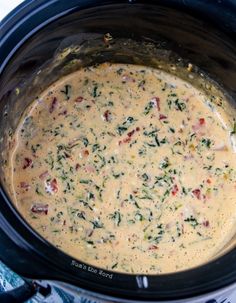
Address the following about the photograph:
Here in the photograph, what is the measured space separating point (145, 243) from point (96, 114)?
30 centimetres

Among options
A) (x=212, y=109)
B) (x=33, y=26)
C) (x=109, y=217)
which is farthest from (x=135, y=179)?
(x=33, y=26)

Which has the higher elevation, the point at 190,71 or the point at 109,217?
the point at 190,71

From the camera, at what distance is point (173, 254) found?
141 cm

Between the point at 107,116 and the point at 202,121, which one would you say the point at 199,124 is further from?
the point at 107,116

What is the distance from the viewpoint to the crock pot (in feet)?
3.51

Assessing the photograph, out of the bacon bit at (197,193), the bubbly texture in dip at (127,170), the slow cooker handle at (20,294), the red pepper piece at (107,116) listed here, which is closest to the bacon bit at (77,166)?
the bubbly texture in dip at (127,170)

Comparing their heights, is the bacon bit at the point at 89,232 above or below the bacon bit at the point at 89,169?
below

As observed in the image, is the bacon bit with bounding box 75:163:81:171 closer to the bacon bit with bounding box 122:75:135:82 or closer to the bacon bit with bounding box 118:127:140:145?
the bacon bit with bounding box 118:127:140:145

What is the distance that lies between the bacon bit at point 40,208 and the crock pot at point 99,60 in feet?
0.34

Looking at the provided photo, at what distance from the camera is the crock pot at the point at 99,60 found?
1069mm

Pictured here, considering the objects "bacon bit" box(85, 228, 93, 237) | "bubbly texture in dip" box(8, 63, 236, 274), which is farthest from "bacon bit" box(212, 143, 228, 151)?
"bacon bit" box(85, 228, 93, 237)

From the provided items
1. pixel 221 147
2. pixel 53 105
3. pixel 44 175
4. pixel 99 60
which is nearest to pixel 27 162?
pixel 44 175

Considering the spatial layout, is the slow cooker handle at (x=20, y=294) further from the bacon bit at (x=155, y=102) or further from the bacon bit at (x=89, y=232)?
the bacon bit at (x=155, y=102)

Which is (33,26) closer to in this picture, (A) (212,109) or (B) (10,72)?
(B) (10,72)
